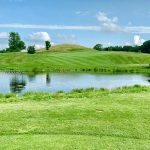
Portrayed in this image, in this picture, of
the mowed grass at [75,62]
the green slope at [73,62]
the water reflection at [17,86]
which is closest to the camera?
the water reflection at [17,86]

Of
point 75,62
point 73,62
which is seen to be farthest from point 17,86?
point 75,62

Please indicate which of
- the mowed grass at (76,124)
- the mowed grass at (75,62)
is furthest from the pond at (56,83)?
the mowed grass at (75,62)

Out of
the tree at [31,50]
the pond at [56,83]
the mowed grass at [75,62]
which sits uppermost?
the tree at [31,50]

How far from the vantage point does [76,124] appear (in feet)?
54.8

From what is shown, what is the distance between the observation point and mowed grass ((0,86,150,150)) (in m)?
14.4

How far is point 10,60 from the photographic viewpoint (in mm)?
134000

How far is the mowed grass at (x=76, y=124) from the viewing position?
1438cm

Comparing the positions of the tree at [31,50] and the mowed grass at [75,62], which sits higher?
the tree at [31,50]

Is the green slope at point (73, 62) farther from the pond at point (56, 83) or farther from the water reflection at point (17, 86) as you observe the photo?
the water reflection at point (17, 86)

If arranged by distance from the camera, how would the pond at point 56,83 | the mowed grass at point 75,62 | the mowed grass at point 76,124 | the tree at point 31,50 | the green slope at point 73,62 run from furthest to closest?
the tree at point 31,50
the green slope at point 73,62
the mowed grass at point 75,62
the pond at point 56,83
the mowed grass at point 76,124

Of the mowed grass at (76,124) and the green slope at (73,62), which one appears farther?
the green slope at (73,62)

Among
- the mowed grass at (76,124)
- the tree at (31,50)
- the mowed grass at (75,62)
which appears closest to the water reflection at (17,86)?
the mowed grass at (76,124)

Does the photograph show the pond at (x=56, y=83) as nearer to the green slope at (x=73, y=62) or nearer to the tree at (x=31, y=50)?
the green slope at (x=73, y=62)

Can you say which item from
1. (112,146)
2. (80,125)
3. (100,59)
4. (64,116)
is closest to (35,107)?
(64,116)
